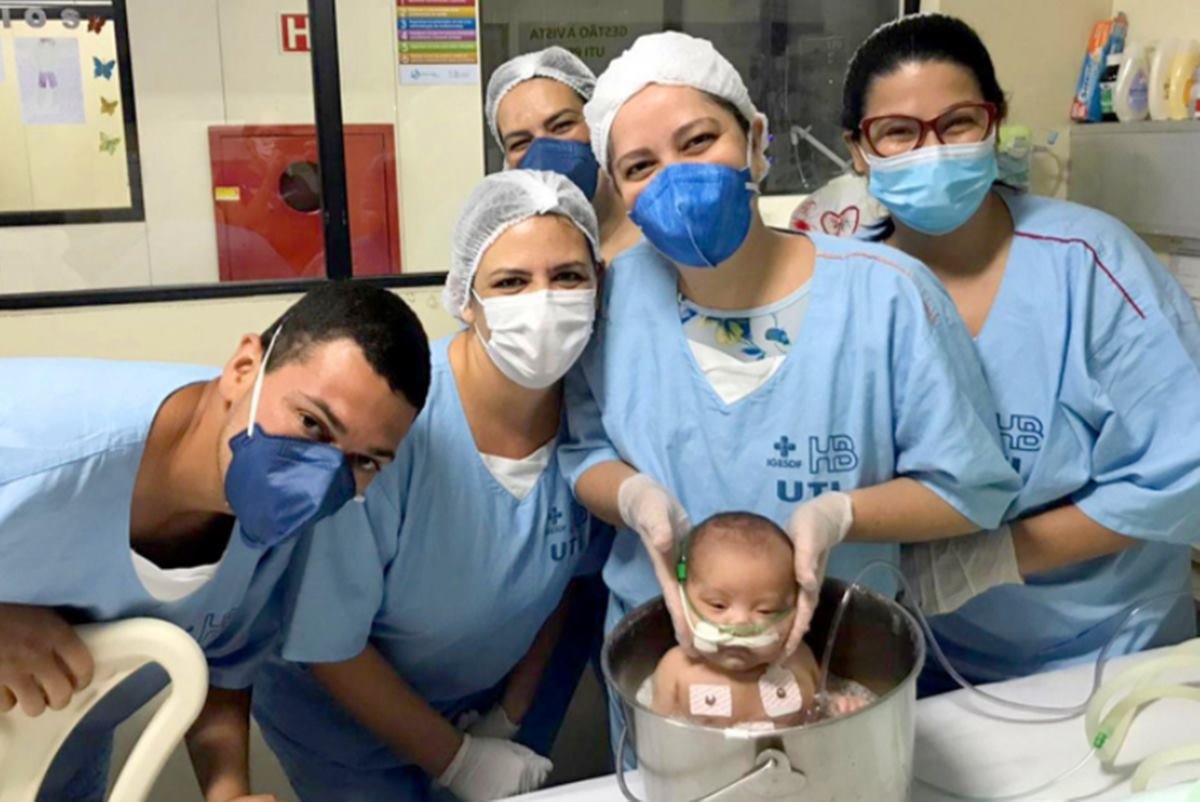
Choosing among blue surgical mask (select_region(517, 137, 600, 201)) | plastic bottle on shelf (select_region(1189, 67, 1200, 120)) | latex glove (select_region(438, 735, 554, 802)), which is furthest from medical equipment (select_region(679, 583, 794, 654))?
plastic bottle on shelf (select_region(1189, 67, 1200, 120))

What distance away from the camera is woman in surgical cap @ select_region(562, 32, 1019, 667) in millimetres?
1322

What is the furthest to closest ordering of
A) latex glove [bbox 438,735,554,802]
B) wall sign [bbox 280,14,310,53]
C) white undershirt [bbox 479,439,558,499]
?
wall sign [bbox 280,14,310,53] < latex glove [bbox 438,735,554,802] < white undershirt [bbox 479,439,558,499]

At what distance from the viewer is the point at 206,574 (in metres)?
1.28

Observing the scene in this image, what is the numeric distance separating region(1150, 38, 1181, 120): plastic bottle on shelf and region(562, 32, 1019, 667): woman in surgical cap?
5.77 feet

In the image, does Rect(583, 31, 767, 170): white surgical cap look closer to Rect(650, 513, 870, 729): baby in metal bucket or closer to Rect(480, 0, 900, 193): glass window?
Rect(650, 513, 870, 729): baby in metal bucket

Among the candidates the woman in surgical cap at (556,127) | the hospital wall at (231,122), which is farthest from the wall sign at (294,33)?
the woman in surgical cap at (556,127)

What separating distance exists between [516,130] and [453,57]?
3.76 feet

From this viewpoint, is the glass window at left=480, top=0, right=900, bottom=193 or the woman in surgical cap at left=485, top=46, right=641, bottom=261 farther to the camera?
the glass window at left=480, top=0, right=900, bottom=193

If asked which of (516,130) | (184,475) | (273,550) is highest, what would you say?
(516,130)

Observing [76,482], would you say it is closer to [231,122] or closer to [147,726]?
[147,726]

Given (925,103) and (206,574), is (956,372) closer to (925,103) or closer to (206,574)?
(925,103)

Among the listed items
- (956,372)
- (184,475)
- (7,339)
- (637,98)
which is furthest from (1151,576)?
(7,339)

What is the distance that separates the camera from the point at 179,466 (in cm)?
126

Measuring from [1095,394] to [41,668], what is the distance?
1.37 m
